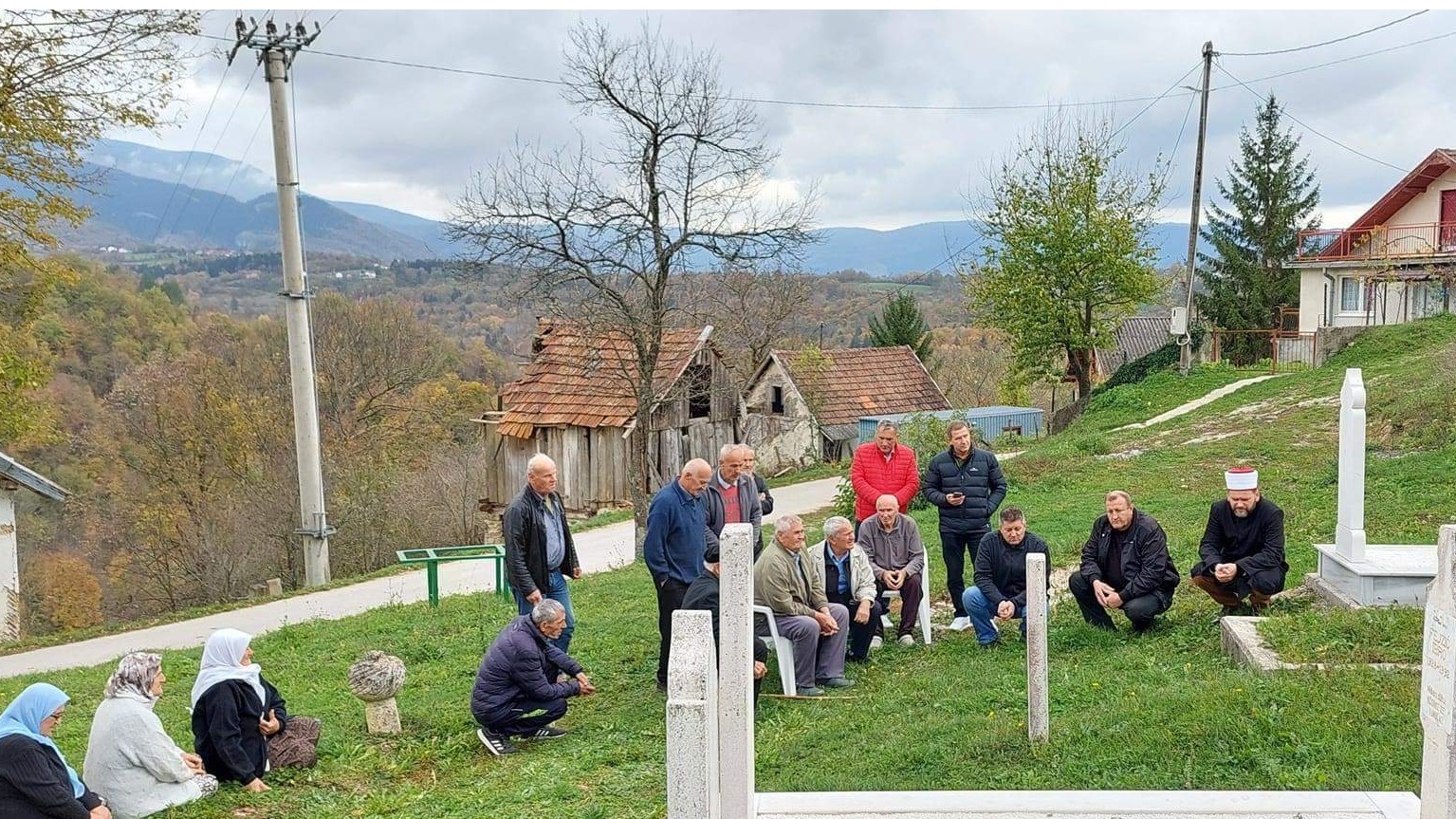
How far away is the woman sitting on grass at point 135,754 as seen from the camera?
636 cm

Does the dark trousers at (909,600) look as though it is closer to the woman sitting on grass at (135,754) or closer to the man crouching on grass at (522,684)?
the man crouching on grass at (522,684)

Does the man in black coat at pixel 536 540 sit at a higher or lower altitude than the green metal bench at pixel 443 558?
higher

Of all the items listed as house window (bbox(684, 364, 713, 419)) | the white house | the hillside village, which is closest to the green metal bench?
the hillside village

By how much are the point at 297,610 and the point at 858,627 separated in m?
10.3

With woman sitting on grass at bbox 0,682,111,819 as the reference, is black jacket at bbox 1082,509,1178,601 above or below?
above

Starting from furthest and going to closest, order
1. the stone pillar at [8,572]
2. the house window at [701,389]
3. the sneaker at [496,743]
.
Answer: the house window at [701,389], the stone pillar at [8,572], the sneaker at [496,743]

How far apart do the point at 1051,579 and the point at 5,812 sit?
8897 mm

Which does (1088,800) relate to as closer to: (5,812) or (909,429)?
(5,812)

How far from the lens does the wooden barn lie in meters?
28.7

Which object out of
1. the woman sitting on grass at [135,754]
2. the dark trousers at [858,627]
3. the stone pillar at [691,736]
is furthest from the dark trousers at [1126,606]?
the woman sitting on grass at [135,754]

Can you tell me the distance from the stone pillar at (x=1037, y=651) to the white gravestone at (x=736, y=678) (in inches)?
72.7

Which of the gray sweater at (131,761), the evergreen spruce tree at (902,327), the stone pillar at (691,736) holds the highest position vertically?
the evergreen spruce tree at (902,327)

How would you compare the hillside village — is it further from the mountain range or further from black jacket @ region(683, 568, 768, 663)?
the mountain range

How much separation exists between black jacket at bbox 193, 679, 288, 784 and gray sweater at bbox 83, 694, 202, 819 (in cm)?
38
